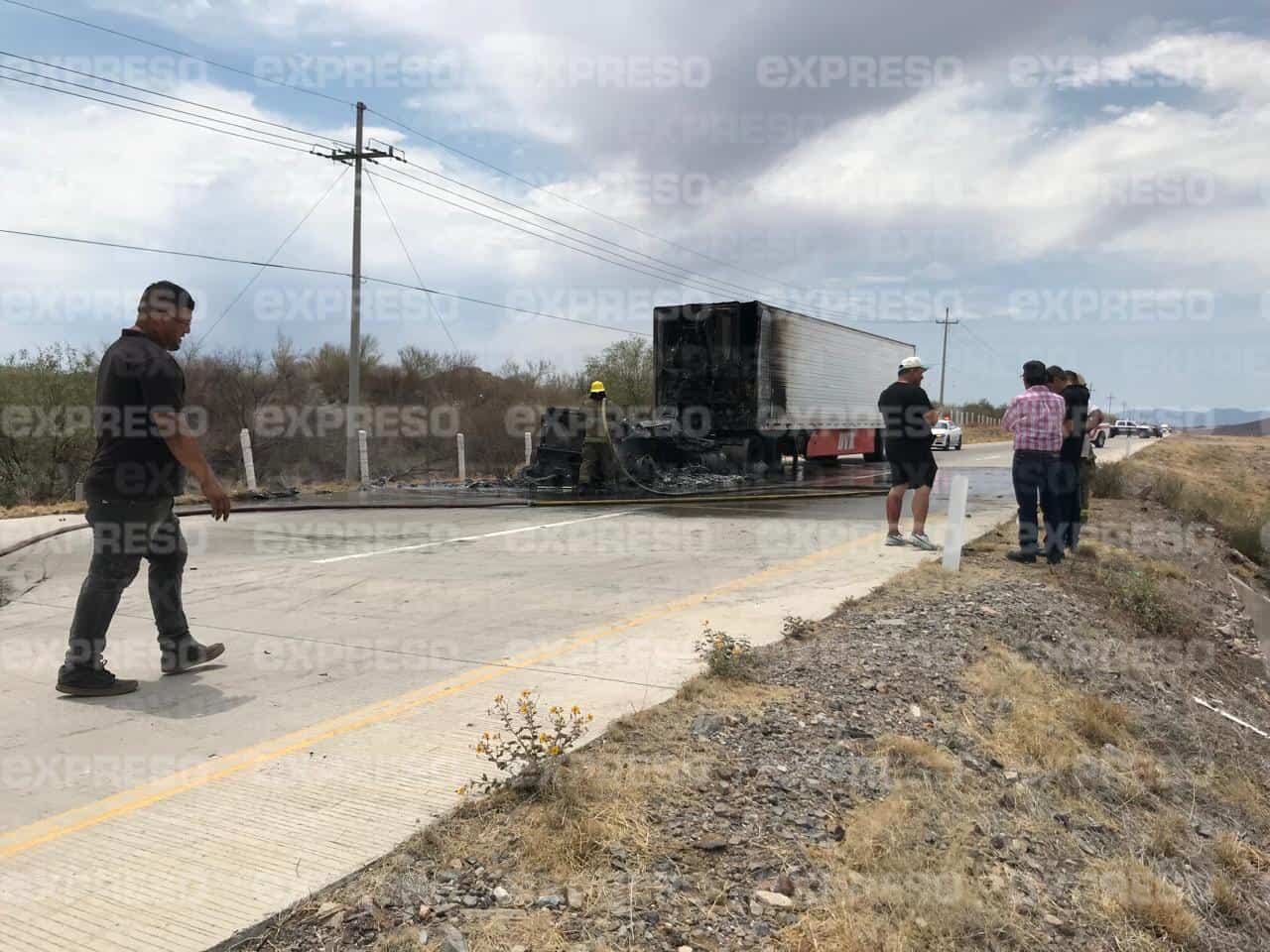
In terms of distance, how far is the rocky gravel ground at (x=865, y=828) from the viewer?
2818 millimetres

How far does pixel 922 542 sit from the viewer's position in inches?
393

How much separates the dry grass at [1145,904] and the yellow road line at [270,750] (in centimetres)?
319

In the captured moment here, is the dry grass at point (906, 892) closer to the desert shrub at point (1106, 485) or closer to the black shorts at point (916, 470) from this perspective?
the black shorts at point (916, 470)

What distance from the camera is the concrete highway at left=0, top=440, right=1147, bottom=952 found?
3.06m

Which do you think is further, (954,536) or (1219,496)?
(1219,496)

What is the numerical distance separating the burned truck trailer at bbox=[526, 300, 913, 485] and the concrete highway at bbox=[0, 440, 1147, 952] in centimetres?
632

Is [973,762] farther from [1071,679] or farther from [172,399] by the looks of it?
[172,399]

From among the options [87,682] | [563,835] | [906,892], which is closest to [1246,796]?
[906,892]

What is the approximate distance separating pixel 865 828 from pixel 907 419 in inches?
268

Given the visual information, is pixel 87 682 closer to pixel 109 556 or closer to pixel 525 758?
pixel 109 556

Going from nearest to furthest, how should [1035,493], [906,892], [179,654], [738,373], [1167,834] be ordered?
[906,892] < [1167,834] < [179,654] < [1035,493] < [738,373]

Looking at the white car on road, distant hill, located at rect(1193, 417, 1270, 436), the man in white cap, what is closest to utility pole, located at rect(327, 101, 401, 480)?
the man in white cap

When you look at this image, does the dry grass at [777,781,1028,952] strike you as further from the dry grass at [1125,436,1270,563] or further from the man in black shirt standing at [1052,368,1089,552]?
the dry grass at [1125,436,1270,563]

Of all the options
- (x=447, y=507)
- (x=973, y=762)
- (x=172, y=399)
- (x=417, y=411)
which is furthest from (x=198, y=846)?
(x=417, y=411)
